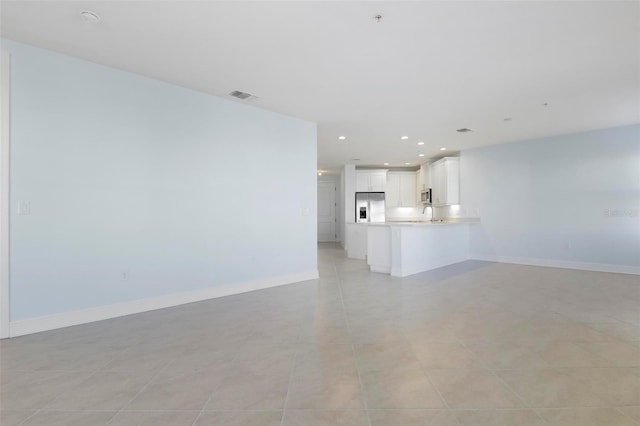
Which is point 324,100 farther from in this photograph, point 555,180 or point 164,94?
point 555,180

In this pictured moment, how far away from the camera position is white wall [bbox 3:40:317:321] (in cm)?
297

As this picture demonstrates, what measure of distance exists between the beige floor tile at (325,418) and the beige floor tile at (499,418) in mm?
528

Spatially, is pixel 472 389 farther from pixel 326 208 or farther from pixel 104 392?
pixel 326 208

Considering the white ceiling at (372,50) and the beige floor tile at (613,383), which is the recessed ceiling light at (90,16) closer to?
the white ceiling at (372,50)

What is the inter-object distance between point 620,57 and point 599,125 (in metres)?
3.25

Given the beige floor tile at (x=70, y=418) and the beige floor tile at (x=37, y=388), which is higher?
the beige floor tile at (x=70, y=418)

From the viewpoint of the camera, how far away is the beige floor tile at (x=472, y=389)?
1758 millimetres

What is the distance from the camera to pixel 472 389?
191 cm

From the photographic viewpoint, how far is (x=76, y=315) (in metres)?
3.14

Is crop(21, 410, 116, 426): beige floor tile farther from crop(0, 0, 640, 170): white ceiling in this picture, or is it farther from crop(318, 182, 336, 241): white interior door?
crop(318, 182, 336, 241): white interior door

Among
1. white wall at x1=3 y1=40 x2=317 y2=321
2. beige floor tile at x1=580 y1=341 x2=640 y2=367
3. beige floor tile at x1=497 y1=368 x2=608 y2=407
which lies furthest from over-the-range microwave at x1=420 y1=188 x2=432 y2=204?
beige floor tile at x1=497 y1=368 x2=608 y2=407

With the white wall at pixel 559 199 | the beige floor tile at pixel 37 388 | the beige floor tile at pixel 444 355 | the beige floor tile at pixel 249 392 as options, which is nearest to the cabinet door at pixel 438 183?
the white wall at pixel 559 199

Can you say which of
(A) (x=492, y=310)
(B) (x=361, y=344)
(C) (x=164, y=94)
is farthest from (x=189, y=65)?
(A) (x=492, y=310)

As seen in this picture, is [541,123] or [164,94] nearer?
[164,94]
